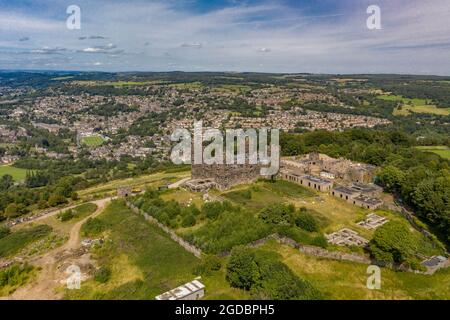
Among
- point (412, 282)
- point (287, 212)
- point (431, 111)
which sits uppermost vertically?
point (431, 111)

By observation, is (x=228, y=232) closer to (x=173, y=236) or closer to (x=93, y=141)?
→ (x=173, y=236)

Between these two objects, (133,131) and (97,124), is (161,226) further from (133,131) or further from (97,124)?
(97,124)

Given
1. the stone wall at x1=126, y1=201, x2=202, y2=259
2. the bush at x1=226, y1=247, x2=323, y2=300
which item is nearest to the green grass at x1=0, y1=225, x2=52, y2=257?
the stone wall at x1=126, y1=201, x2=202, y2=259

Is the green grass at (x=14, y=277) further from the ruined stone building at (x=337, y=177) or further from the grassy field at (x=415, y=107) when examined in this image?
the grassy field at (x=415, y=107)

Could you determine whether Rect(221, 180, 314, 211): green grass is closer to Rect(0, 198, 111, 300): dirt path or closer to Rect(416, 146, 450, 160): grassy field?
Rect(0, 198, 111, 300): dirt path

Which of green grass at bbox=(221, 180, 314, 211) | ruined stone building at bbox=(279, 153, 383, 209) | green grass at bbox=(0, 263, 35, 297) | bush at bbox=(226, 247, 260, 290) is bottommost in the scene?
green grass at bbox=(0, 263, 35, 297)

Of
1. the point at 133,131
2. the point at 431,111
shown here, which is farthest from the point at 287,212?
the point at 431,111
